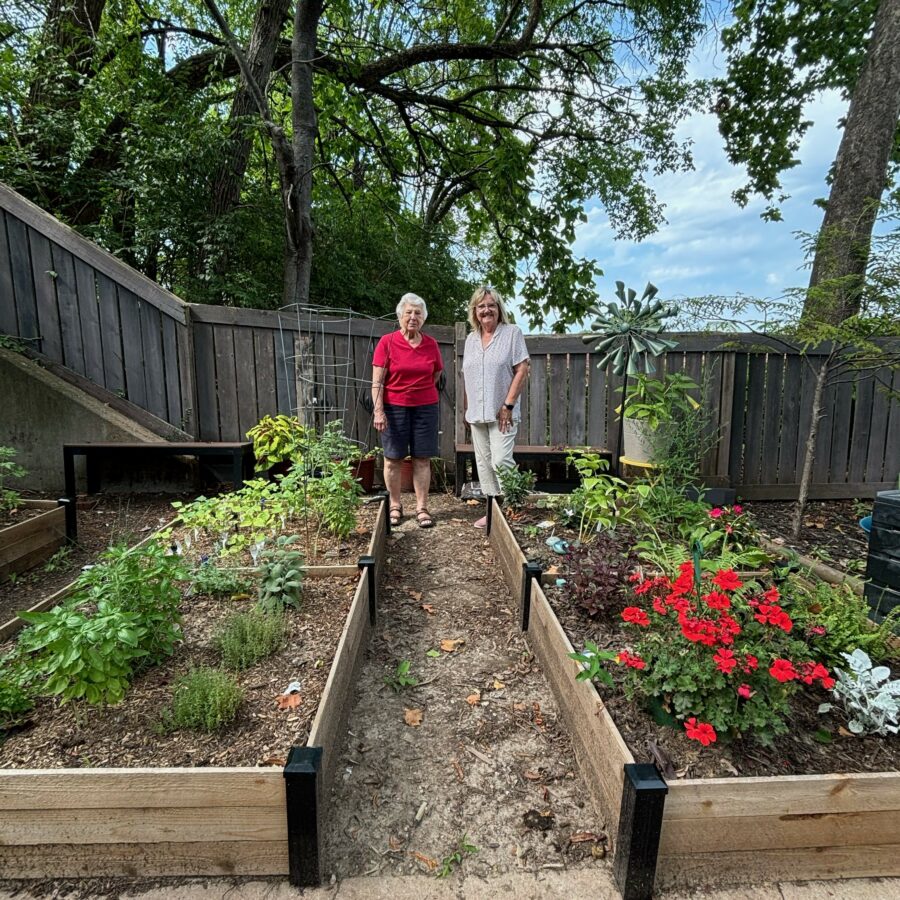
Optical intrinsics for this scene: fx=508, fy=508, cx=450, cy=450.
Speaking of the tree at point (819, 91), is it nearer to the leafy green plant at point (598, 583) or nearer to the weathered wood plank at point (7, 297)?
the leafy green plant at point (598, 583)

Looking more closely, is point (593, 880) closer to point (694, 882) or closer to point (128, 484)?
point (694, 882)

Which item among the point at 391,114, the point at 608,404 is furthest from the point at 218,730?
the point at 391,114

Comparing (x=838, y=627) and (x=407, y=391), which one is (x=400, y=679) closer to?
(x=838, y=627)

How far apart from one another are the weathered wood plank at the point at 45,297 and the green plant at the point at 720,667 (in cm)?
487

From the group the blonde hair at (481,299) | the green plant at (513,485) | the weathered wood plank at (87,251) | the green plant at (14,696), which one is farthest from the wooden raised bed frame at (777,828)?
the weathered wood plank at (87,251)

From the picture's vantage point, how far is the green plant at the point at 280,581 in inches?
85.0

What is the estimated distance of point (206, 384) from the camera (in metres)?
4.45

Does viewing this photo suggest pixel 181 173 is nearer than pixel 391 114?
Yes

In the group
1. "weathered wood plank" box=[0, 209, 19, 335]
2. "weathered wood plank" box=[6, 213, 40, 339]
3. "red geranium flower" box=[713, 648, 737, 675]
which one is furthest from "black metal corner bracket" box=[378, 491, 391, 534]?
"weathered wood plank" box=[0, 209, 19, 335]

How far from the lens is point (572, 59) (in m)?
7.66

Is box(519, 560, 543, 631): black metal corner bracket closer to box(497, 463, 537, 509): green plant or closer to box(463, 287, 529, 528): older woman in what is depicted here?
box(497, 463, 537, 509): green plant

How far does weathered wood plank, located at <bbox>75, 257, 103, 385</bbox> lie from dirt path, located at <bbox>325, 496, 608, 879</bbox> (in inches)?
137

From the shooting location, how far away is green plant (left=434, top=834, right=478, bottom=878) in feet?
4.18

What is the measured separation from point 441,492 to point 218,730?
3.50m
